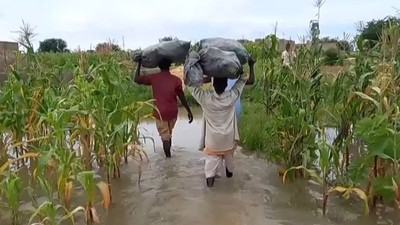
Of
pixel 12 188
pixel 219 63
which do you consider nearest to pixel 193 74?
pixel 219 63

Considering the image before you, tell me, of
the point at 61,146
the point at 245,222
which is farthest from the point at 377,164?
the point at 61,146

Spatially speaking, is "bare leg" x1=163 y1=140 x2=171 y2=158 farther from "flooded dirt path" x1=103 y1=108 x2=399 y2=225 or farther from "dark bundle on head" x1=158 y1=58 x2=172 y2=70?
"dark bundle on head" x1=158 y1=58 x2=172 y2=70

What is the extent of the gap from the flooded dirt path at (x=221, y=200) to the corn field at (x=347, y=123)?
0.16 m

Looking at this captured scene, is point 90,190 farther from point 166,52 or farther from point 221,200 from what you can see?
Result: point 166,52

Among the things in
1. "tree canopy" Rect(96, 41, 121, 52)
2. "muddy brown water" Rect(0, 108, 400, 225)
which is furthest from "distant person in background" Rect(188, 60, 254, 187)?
"tree canopy" Rect(96, 41, 121, 52)

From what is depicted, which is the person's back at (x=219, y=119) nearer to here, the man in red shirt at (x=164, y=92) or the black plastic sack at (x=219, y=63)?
the black plastic sack at (x=219, y=63)

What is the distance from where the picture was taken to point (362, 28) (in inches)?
225

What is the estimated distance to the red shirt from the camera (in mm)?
6340

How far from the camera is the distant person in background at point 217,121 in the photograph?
516 centimetres

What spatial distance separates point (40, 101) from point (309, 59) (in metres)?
2.96

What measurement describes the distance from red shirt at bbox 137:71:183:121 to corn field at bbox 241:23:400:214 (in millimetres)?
1255

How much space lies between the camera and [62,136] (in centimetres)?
403

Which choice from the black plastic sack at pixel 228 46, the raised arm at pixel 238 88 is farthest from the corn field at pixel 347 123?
the black plastic sack at pixel 228 46

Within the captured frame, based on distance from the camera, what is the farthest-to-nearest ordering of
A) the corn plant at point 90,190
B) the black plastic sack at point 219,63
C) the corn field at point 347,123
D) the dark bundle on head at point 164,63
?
the dark bundle on head at point 164,63 < the black plastic sack at point 219,63 < the corn field at point 347,123 < the corn plant at point 90,190
